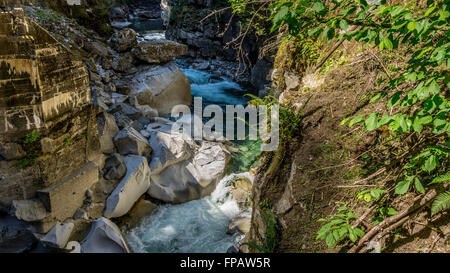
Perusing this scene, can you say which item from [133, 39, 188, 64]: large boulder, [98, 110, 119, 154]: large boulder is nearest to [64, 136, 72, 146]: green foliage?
[98, 110, 119, 154]: large boulder

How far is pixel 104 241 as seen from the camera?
5062 millimetres

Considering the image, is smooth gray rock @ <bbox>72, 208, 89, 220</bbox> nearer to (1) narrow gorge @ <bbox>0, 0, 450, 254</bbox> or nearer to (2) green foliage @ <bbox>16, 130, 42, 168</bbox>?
(1) narrow gorge @ <bbox>0, 0, 450, 254</bbox>

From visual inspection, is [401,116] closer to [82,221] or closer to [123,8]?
[82,221]

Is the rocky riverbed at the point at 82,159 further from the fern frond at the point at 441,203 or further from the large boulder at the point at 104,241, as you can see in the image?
the fern frond at the point at 441,203

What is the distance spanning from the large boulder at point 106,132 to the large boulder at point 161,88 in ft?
10.1

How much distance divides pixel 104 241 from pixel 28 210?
134 cm

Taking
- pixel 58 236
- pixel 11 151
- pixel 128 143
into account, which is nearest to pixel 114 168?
pixel 128 143

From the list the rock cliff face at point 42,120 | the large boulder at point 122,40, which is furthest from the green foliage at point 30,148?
the large boulder at point 122,40

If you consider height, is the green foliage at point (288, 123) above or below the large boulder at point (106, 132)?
above

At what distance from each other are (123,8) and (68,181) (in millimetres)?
34842

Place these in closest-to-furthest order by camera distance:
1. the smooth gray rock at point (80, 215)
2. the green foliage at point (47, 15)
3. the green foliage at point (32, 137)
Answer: the green foliage at point (32, 137)
the smooth gray rock at point (80, 215)
the green foliage at point (47, 15)

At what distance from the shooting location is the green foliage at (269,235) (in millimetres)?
2721

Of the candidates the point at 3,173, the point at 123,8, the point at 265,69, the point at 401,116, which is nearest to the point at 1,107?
the point at 3,173

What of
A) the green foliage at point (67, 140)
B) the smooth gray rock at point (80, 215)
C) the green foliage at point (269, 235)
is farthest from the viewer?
the smooth gray rock at point (80, 215)
